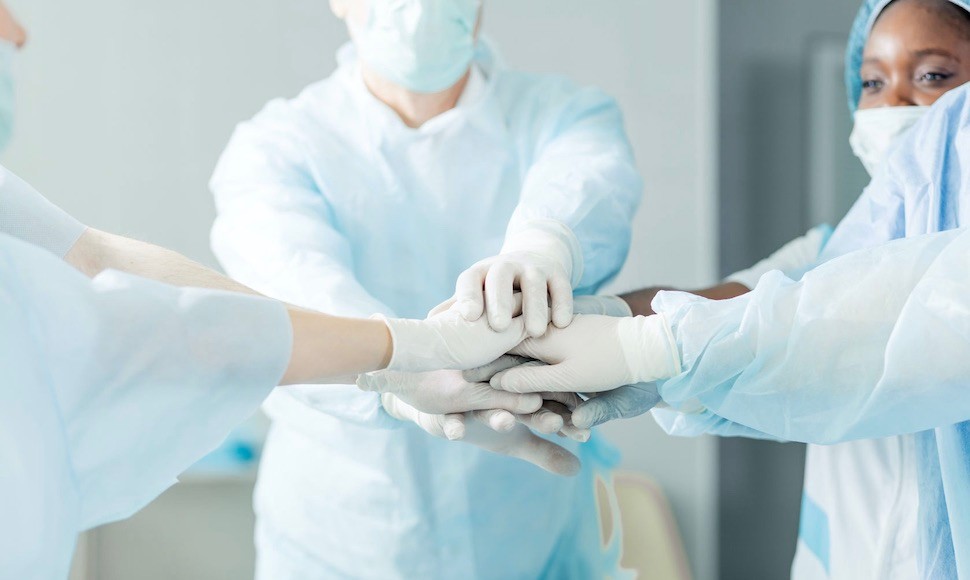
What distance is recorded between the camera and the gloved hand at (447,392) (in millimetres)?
1122

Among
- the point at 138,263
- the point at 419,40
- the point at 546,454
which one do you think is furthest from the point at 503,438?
the point at 419,40

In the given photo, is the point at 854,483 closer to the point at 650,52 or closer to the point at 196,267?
the point at 196,267

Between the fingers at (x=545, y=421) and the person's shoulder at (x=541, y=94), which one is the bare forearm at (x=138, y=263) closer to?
the fingers at (x=545, y=421)

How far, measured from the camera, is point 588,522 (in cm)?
155

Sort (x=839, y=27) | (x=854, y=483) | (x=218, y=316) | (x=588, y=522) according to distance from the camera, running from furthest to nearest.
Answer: (x=839, y=27) → (x=588, y=522) → (x=854, y=483) → (x=218, y=316)

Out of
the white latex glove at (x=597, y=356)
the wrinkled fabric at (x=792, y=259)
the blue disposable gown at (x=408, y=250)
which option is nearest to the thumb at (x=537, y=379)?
the white latex glove at (x=597, y=356)

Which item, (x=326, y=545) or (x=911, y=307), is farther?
(x=326, y=545)

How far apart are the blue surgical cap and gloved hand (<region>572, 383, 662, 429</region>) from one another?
0.64m

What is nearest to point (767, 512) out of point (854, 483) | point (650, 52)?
point (650, 52)

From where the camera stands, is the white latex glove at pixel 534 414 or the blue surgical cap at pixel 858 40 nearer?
the white latex glove at pixel 534 414

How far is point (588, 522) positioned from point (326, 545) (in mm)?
428

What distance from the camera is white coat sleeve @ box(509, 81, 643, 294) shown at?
1.27m

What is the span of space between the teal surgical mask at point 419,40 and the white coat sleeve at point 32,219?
0.57m

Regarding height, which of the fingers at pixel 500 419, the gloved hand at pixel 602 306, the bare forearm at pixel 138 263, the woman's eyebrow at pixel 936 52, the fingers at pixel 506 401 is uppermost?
the woman's eyebrow at pixel 936 52
